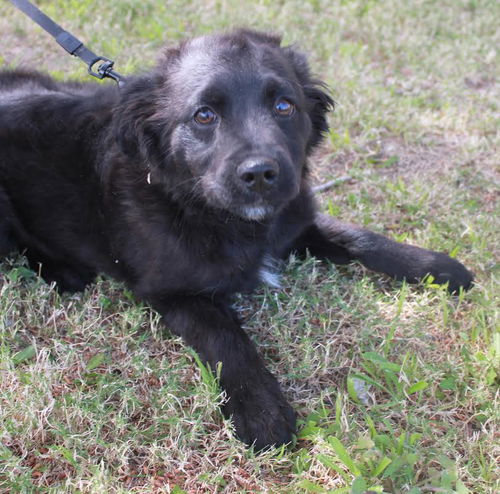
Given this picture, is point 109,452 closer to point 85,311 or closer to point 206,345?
point 206,345

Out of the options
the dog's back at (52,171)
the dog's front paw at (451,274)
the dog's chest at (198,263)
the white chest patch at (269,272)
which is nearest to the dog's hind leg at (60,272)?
the dog's back at (52,171)

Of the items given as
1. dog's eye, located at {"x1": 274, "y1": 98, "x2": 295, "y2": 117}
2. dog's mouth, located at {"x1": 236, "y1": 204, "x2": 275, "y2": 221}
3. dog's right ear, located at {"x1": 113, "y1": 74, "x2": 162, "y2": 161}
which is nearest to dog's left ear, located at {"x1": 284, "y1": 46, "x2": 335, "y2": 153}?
dog's eye, located at {"x1": 274, "y1": 98, "x2": 295, "y2": 117}

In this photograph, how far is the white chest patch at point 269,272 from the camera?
2799 mm

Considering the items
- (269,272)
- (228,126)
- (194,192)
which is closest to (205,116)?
(228,126)

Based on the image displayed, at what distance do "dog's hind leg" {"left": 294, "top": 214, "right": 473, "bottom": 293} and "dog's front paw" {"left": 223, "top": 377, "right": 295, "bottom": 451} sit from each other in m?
0.94

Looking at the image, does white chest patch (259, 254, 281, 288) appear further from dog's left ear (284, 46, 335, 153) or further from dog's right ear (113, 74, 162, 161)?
dog's right ear (113, 74, 162, 161)

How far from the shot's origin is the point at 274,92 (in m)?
2.40

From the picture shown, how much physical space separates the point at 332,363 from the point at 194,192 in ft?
3.02

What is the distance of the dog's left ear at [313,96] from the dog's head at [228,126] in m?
0.07

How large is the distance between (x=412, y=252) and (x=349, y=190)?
0.77 metres

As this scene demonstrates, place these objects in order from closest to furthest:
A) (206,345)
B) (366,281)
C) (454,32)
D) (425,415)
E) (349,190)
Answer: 1. (425,415)
2. (206,345)
3. (366,281)
4. (349,190)
5. (454,32)

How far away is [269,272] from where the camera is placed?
285cm

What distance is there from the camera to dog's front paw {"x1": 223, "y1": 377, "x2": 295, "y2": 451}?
84.8 inches

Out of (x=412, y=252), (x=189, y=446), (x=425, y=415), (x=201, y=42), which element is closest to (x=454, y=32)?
(x=412, y=252)
